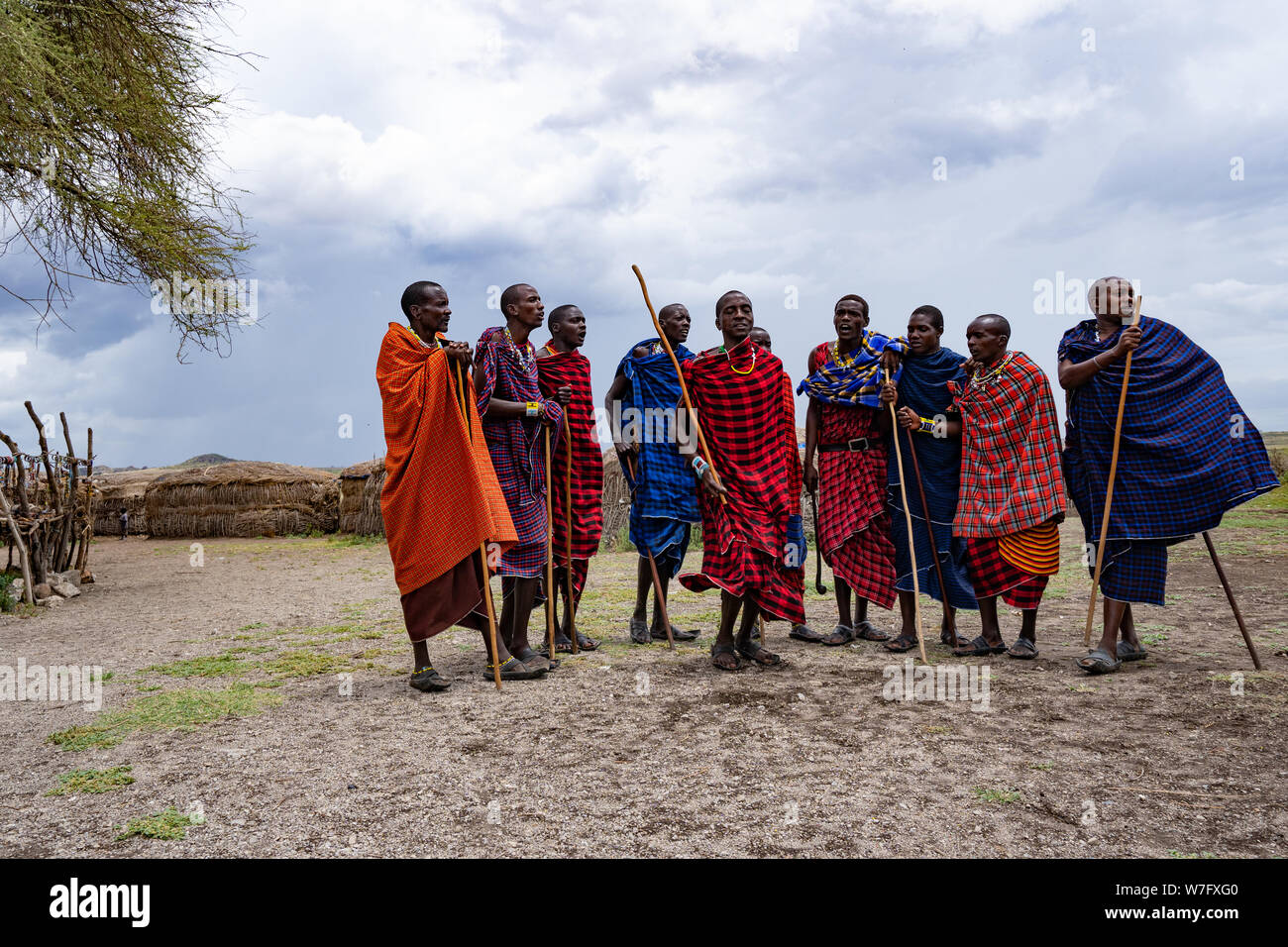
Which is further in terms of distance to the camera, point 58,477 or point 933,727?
point 58,477

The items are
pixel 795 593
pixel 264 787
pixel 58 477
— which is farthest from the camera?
pixel 58 477

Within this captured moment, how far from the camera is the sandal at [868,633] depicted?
6.48 m

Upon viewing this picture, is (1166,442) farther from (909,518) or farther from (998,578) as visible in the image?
(909,518)

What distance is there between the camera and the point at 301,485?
2345 centimetres

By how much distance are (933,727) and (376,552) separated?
14332 mm

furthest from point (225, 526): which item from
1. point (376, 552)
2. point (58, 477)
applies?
point (58, 477)

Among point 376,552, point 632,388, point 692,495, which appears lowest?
point 376,552

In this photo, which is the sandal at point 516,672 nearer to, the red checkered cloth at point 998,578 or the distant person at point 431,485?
the distant person at point 431,485

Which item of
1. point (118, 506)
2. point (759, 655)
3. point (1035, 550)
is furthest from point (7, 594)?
point (118, 506)

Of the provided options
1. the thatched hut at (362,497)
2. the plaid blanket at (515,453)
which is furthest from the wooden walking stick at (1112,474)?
the thatched hut at (362,497)

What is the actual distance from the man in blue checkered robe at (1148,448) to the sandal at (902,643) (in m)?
1.12

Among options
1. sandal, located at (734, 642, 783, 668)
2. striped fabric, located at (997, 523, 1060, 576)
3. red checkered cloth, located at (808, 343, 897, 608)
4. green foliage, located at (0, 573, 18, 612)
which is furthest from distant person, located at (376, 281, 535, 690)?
green foliage, located at (0, 573, 18, 612)

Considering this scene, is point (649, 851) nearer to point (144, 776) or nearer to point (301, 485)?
point (144, 776)

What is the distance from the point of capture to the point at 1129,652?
552 centimetres
